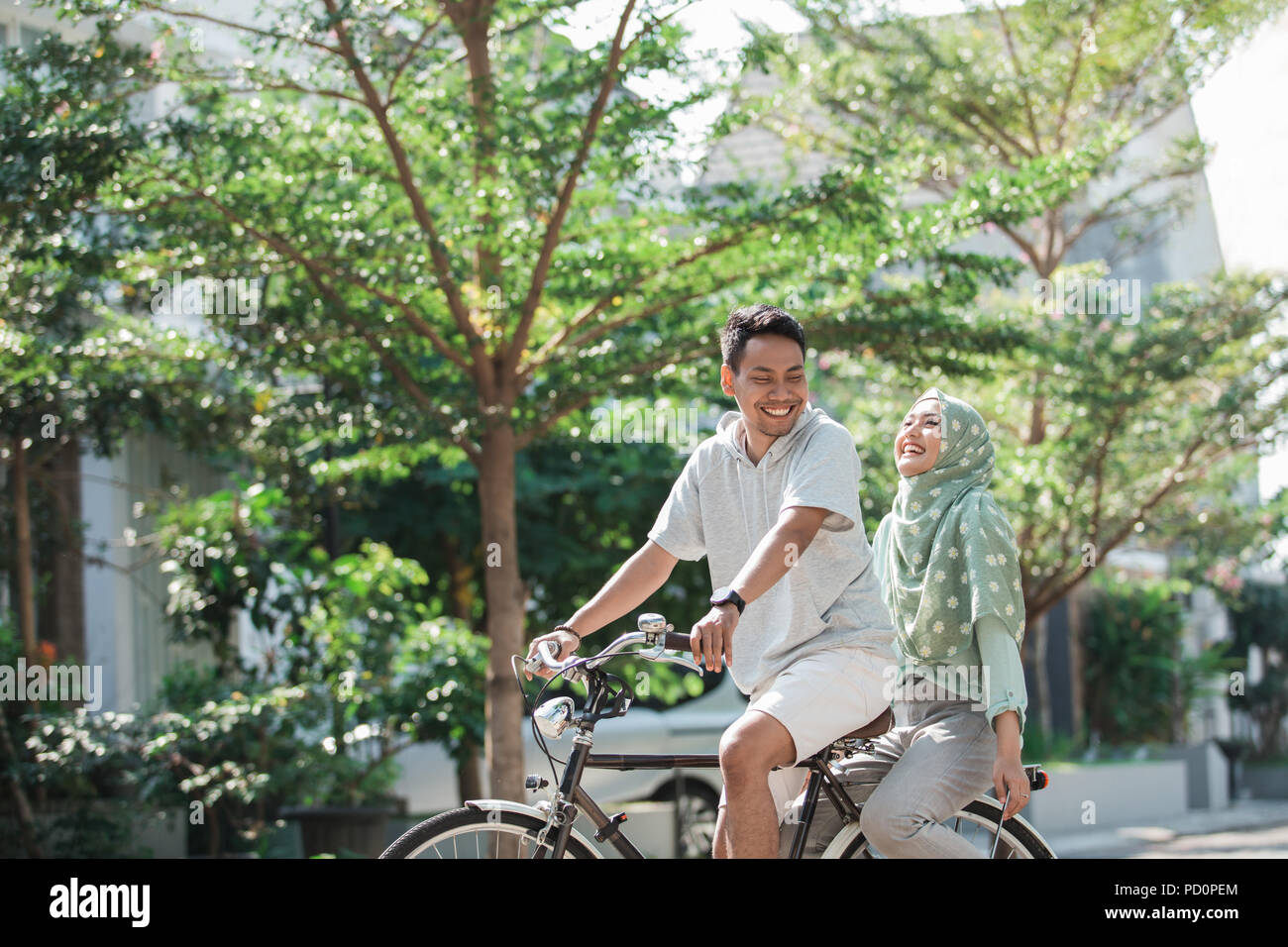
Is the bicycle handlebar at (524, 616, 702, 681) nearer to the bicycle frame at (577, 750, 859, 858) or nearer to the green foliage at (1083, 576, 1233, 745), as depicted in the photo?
the bicycle frame at (577, 750, 859, 858)

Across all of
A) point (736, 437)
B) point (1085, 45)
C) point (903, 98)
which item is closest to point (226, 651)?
point (736, 437)

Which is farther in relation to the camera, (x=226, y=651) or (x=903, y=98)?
(x=903, y=98)

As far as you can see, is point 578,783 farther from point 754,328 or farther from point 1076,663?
point 1076,663

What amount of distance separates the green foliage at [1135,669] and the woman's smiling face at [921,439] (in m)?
15.2

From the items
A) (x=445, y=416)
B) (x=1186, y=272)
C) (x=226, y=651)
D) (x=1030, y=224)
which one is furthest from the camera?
(x=1186, y=272)

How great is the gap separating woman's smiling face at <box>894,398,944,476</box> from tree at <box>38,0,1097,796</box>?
3079 millimetres

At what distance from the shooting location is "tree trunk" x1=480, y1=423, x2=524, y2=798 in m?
6.84

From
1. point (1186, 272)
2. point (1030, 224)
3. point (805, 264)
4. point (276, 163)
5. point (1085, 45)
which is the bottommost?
point (805, 264)

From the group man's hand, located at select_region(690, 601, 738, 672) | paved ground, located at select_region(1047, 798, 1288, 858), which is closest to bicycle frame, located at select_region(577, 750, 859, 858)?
man's hand, located at select_region(690, 601, 738, 672)

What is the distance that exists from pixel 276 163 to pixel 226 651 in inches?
137

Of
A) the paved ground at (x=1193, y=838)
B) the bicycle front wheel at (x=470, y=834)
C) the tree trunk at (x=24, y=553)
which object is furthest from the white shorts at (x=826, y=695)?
the paved ground at (x=1193, y=838)

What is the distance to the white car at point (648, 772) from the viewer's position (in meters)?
9.63

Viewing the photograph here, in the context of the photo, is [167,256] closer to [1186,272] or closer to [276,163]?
[276,163]
